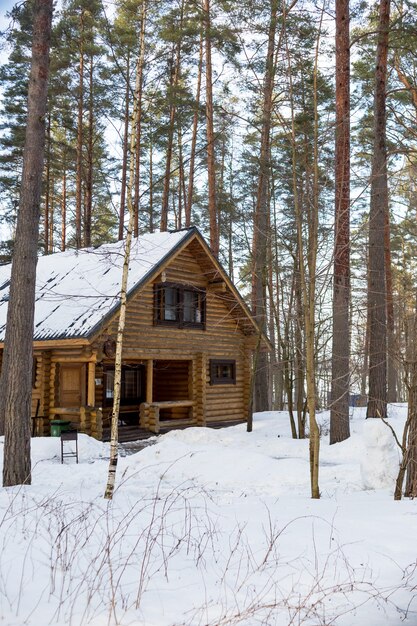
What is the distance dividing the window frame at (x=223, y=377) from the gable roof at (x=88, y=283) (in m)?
1.54

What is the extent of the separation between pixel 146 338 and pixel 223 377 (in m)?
4.81

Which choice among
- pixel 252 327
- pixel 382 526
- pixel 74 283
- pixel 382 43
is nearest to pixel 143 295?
pixel 74 283

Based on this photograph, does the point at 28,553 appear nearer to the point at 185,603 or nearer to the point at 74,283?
the point at 185,603

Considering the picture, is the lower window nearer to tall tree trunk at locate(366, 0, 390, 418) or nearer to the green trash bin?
the green trash bin

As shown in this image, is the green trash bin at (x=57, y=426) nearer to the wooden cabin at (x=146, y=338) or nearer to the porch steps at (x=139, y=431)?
the wooden cabin at (x=146, y=338)

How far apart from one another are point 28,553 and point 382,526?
3.71m

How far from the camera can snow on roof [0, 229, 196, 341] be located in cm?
1628

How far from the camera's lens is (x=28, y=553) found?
500cm

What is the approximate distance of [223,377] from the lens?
22.0 m

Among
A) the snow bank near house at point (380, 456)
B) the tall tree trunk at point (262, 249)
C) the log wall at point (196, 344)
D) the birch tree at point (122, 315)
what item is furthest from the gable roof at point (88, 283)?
the snow bank near house at point (380, 456)

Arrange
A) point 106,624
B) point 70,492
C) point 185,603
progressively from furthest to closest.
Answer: point 70,492 → point 185,603 → point 106,624

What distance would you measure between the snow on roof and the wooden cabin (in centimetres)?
5

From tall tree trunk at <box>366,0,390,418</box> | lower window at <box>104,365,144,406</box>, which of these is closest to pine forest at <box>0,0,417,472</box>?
tall tree trunk at <box>366,0,390,418</box>

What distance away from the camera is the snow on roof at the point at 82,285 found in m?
16.3
